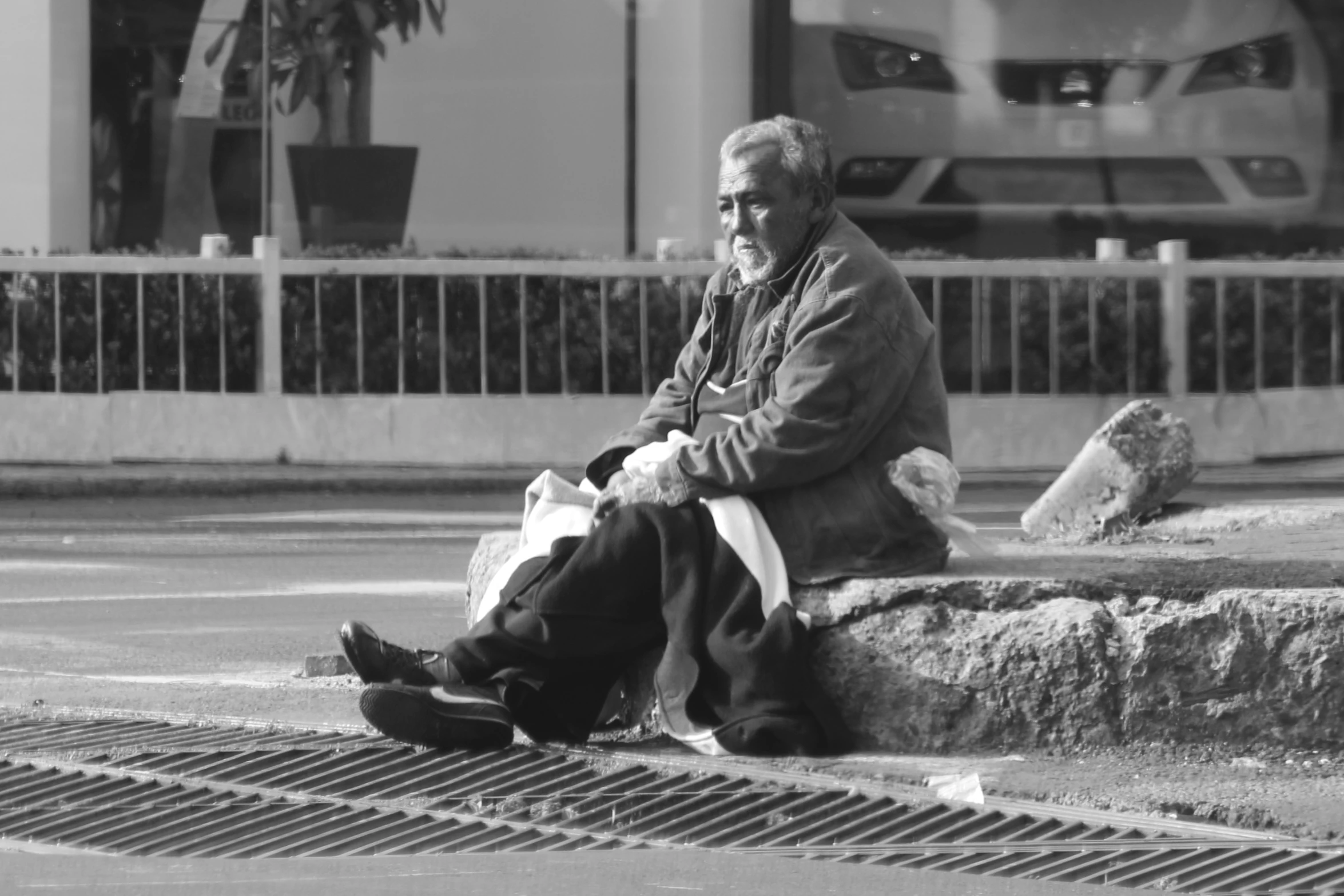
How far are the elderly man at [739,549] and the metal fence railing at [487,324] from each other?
6.85 metres

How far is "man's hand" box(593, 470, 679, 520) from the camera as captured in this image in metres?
4.69

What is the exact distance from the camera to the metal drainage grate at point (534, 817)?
12.8ft

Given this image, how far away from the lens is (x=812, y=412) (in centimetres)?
461

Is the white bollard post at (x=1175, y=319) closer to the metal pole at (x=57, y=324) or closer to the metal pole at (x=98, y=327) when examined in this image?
the metal pole at (x=98, y=327)

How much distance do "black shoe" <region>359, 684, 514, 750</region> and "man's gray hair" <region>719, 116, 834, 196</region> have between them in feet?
4.16

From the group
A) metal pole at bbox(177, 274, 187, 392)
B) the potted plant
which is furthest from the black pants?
the potted plant

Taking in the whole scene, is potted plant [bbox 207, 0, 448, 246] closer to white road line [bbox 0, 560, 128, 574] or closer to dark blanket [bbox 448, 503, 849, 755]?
white road line [bbox 0, 560, 128, 574]

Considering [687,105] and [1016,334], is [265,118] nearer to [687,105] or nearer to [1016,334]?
[687,105]

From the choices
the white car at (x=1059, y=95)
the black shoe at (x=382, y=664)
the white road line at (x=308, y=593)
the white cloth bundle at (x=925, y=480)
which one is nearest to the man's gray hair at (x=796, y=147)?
the white cloth bundle at (x=925, y=480)

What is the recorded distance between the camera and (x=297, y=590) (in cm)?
773

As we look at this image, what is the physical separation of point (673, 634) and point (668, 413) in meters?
0.72

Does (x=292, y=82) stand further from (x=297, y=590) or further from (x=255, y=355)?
(x=297, y=590)

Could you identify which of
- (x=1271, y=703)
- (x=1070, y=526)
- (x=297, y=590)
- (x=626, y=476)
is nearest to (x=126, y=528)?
(x=297, y=590)

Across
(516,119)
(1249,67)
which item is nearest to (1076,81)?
(1249,67)
